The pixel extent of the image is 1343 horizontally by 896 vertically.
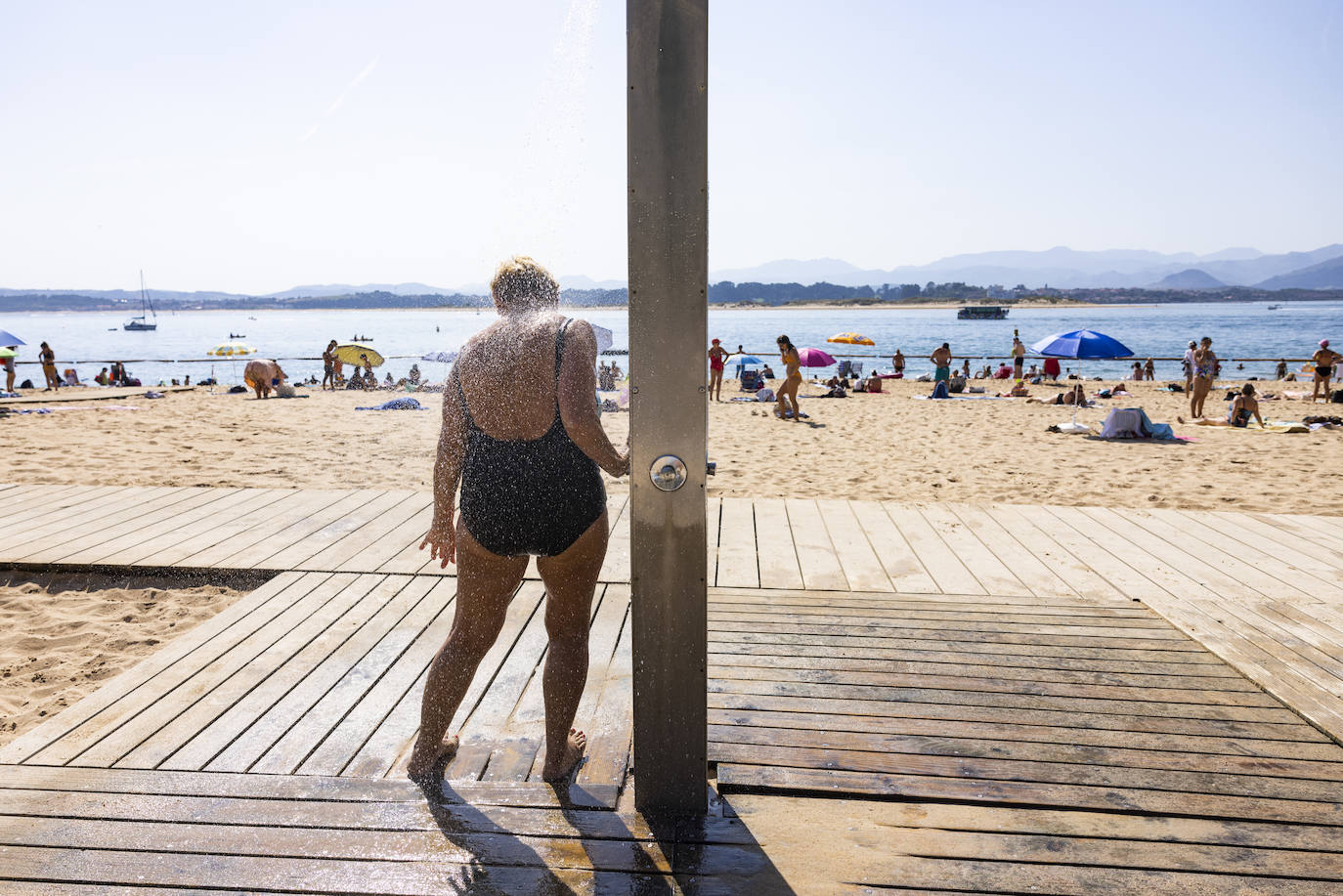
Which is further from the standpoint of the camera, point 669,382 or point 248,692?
point 248,692

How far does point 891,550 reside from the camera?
4.52 metres

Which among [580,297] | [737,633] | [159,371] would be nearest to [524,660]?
[737,633]

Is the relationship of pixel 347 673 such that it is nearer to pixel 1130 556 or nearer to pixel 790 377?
pixel 1130 556

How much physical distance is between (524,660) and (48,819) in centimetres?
148

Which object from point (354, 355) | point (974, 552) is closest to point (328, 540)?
point (974, 552)

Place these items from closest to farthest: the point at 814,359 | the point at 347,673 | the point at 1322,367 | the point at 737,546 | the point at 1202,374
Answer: the point at 347,673
the point at 737,546
the point at 1202,374
the point at 1322,367
the point at 814,359

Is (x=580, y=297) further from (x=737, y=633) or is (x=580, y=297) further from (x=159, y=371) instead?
(x=159, y=371)

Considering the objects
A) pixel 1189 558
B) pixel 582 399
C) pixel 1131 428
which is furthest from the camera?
pixel 1131 428

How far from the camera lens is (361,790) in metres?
2.05

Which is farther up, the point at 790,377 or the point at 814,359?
the point at 814,359

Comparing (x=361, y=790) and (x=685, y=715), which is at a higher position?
(x=685, y=715)

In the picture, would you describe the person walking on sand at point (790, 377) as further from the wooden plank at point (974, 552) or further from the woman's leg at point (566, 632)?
the woman's leg at point (566, 632)

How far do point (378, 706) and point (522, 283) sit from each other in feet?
5.13

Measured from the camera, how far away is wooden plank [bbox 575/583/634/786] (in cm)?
Answer: 226
